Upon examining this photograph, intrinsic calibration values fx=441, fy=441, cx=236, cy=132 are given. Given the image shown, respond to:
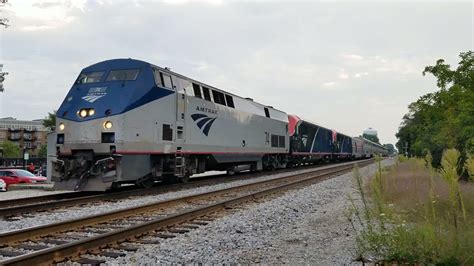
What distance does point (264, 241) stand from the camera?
23.8ft

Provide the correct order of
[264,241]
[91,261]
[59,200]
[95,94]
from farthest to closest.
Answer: [95,94], [59,200], [264,241], [91,261]

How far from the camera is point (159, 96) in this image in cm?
1380

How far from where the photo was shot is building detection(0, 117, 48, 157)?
398 feet

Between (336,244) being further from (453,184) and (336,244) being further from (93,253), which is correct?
(93,253)

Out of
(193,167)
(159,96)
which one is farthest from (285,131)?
(159,96)

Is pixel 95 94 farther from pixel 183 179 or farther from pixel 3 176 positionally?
pixel 3 176

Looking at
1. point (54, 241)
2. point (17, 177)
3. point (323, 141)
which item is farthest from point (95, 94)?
point (323, 141)

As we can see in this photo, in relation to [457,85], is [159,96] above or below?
below

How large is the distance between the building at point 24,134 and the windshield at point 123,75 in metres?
114

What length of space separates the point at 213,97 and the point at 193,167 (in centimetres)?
319

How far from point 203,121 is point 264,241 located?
994 centimetres

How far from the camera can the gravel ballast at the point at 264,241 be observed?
600 centimetres

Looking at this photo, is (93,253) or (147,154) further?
(147,154)

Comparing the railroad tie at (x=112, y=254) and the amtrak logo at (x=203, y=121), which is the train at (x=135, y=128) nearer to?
the amtrak logo at (x=203, y=121)
